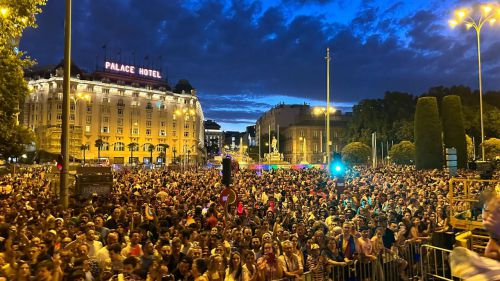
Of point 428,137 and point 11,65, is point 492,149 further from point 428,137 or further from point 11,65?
point 11,65

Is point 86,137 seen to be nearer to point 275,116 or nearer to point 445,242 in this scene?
point 275,116

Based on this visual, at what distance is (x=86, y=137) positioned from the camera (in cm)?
9400

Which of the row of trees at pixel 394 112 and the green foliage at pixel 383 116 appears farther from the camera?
the green foliage at pixel 383 116

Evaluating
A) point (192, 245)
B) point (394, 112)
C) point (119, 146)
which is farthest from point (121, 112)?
point (192, 245)

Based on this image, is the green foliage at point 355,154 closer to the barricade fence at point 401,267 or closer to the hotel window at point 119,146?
the barricade fence at point 401,267

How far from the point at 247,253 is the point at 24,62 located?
11641mm

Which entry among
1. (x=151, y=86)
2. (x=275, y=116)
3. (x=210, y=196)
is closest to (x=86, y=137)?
(x=151, y=86)

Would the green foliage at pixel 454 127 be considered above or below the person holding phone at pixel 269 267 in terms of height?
above

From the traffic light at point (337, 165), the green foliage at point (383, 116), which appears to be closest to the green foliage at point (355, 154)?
the green foliage at point (383, 116)

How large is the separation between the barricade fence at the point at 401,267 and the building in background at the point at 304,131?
84.3 meters

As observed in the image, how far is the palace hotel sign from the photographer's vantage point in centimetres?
10116

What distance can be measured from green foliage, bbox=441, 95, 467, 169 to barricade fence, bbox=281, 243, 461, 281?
35301mm

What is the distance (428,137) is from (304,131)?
6519 centimetres

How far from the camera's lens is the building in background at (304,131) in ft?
339
